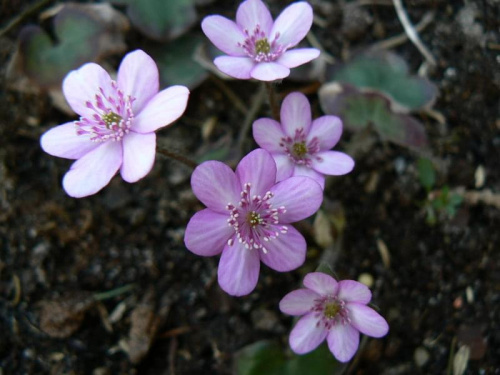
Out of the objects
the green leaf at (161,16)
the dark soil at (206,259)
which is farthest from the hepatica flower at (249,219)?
the green leaf at (161,16)

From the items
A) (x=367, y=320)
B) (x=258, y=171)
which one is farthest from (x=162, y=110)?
(x=367, y=320)

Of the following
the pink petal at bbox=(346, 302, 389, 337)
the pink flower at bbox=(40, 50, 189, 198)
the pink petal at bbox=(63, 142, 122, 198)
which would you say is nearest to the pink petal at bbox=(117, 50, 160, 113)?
the pink flower at bbox=(40, 50, 189, 198)

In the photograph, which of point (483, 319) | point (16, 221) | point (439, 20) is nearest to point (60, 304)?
point (16, 221)

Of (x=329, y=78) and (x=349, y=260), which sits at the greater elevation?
(x=329, y=78)

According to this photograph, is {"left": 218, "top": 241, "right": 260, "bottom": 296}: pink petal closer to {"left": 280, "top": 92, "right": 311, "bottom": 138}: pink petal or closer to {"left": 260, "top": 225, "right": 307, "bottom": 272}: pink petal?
{"left": 260, "top": 225, "right": 307, "bottom": 272}: pink petal

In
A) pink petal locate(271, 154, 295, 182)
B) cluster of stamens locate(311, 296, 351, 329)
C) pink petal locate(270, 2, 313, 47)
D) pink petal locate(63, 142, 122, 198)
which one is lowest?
cluster of stamens locate(311, 296, 351, 329)

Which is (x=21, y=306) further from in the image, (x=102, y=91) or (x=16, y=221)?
(x=102, y=91)

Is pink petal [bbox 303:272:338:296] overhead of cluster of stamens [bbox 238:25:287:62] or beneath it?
beneath

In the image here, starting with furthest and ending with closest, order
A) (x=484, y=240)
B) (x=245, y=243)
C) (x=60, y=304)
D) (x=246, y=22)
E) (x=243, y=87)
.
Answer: (x=243, y=87), (x=484, y=240), (x=60, y=304), (x=246, y=22), (x=245, y=243)
